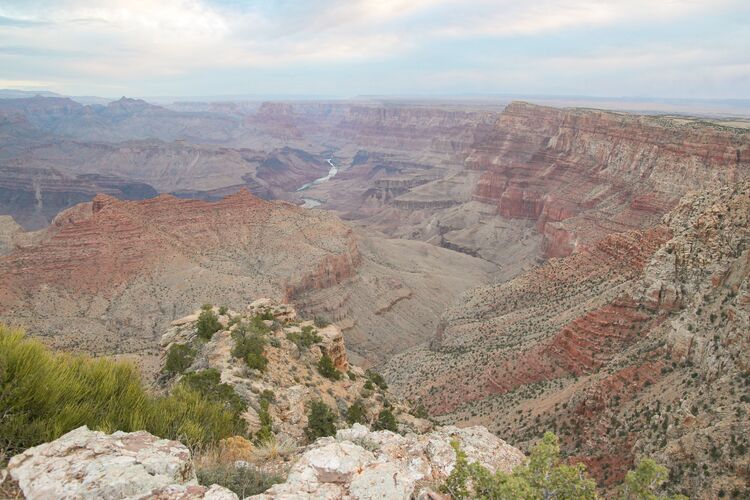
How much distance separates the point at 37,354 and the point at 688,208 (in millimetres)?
43720

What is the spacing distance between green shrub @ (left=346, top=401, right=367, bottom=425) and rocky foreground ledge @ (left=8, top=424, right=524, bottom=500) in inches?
301

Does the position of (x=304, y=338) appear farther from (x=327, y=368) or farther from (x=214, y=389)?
(x=214, y=389)

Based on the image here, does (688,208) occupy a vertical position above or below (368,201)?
above

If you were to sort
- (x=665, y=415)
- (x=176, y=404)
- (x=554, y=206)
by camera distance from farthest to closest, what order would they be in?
(x=554, y=206)
(x=665, y=415)
(x=176, y=404)

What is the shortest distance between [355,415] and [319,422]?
9.59ft

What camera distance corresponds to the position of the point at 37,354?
10531 mm

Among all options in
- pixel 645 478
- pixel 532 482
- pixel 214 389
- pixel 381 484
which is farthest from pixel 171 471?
pixel 645 478

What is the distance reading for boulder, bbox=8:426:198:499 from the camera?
7.98 metres

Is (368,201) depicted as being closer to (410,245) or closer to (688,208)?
(410,245)

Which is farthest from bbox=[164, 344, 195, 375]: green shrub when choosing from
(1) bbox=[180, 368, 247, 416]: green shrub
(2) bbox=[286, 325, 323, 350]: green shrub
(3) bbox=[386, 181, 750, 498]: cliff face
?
(3) bbox=[386, 181, 750, 498]: cliff face

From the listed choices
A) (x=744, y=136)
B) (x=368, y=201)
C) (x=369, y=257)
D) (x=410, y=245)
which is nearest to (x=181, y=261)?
(x=369, y=257)

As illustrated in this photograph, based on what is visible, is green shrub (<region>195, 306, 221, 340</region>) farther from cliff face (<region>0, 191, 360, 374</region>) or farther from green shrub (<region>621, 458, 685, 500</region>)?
green shrub (<region>621, 458, 685, 500</region>)

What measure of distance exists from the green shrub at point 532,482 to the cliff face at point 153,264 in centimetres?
3572

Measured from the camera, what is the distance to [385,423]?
70.0 feet
